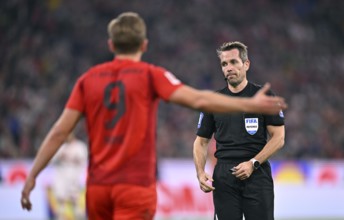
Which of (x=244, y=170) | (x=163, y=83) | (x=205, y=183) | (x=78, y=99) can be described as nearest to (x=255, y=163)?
(x=244, y=170)

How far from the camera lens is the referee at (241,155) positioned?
654 centimetres

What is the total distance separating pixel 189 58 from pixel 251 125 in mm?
15148

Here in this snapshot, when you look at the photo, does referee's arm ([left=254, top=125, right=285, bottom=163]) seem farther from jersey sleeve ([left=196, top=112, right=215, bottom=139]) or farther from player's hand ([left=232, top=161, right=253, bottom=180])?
jersey sleeve ([left=196, top=112, right=215, bottom=139])

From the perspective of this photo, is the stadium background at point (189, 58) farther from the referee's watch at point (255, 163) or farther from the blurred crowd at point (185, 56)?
the referee's watch at point (255, 163)

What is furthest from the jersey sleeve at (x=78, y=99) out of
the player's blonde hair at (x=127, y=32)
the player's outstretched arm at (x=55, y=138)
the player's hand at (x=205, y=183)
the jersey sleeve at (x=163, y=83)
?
the player's hand at (x=205, y=183)

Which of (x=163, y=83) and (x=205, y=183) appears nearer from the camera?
(x=163, y=83)

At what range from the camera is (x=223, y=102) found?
4.61m

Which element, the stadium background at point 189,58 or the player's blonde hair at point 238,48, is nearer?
the player's blonde hair at point 238,48

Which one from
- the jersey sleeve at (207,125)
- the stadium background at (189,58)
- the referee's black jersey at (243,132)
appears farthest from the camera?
the stadium background at (189,58)

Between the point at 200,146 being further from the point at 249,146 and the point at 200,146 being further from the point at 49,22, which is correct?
the point at 49,22

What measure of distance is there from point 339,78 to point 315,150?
12.7 ft

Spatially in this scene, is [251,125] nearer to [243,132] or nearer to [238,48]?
[243,132]

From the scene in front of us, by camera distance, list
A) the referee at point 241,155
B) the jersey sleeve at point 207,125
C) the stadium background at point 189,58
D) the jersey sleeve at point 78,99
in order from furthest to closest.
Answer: the stadium background at point 189,58
the jersey sleeve at point 207,125
the referee at point 241,155
the jersey sleeve at point 78,99

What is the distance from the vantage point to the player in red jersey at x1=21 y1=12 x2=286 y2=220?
4.59 m
